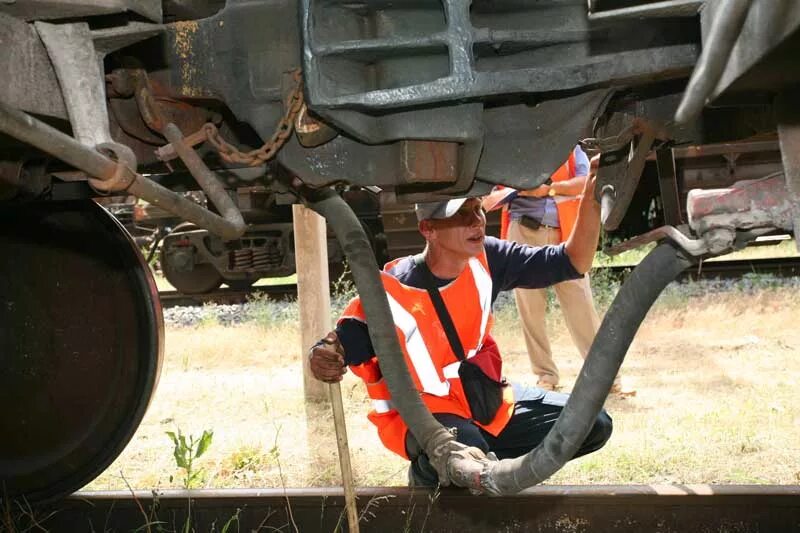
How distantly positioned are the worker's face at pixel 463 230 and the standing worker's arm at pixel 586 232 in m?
0.32

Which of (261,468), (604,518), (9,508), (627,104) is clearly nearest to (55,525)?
(9,508)

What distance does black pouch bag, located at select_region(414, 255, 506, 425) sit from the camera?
3012 millimetres

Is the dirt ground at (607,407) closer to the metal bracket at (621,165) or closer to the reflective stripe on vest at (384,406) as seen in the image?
the reflective stripe on vest at (384,406)

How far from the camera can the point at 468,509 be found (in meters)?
2.82

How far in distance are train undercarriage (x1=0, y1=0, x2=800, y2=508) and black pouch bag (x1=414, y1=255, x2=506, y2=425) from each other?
27.6 inches

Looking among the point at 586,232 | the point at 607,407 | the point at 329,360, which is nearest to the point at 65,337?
the point at 329,360

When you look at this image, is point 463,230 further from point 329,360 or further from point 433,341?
point 329,360

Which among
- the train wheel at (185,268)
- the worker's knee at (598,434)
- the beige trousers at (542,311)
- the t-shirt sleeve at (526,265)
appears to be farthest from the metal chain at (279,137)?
the train wheel at (185,268)

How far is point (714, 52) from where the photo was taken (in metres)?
1.22

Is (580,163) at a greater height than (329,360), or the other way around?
(580,163)

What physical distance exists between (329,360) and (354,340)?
13cm

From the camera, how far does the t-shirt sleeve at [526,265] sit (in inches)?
122

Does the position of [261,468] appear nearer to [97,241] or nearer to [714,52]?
[97,241]

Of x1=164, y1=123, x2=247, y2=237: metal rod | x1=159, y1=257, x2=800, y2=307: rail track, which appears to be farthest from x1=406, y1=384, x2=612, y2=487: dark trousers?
x1=159, y1=257, x2=800, y2=307: rail track
